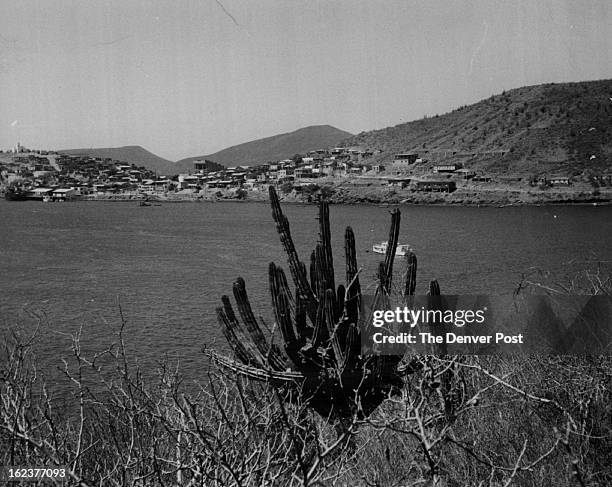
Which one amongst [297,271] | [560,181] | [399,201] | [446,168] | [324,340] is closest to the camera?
[324,340]

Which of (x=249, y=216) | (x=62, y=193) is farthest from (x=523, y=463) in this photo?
(x=62, y=193)

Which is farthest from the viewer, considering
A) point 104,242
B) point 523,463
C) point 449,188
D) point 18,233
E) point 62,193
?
point 62,193

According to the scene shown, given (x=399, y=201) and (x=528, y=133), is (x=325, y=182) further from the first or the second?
(x=528, y=133)

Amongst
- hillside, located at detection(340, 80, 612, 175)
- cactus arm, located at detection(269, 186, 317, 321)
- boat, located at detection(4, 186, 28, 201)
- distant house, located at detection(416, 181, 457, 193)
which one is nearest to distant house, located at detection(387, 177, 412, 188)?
distant house, located at detection(416, 181, 457, 193)

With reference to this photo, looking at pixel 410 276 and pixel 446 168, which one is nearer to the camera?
pixel 410 276

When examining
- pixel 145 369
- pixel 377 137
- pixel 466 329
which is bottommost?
pixel 145 369

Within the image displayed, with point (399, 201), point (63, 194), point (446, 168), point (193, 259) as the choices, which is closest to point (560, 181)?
point (446, 168)

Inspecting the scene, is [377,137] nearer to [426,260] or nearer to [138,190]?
[138,190]
